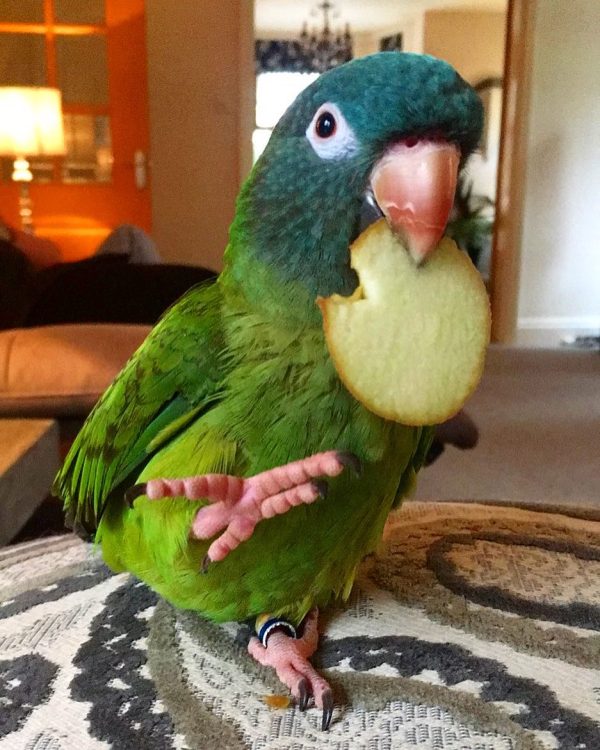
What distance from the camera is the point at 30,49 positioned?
3.13m

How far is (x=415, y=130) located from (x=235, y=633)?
41 cm

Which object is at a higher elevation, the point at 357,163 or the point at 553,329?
the point at 357,163

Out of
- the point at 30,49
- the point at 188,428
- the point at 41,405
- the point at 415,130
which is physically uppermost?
the point at 30,49

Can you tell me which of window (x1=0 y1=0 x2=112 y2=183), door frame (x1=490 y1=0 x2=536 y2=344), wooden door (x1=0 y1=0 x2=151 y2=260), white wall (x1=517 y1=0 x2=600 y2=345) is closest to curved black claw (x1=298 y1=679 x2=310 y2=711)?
wooden door (x1=0 y1=0 x2=151 y2=260)

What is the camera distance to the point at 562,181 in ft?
12.7

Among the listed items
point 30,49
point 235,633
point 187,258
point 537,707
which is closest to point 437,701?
point 537,707

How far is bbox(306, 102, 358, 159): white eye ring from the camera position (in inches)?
17.3

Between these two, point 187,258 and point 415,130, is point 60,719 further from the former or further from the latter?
point 187,258

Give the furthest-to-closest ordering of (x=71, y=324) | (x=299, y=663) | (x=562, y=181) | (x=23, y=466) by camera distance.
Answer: (x=562, y=181) < (x=71, y=324) < (x=23, y=466) < (x=299, y=663)

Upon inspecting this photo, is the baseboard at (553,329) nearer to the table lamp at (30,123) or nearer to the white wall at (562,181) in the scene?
the white wall at (562,181)

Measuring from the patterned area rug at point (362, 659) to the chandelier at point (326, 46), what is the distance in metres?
6.58

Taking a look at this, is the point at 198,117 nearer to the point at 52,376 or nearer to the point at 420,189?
the point at 52,376

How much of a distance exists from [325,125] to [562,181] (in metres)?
3.77

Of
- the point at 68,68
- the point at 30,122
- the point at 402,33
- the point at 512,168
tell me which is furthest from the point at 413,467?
the point at 402,33
